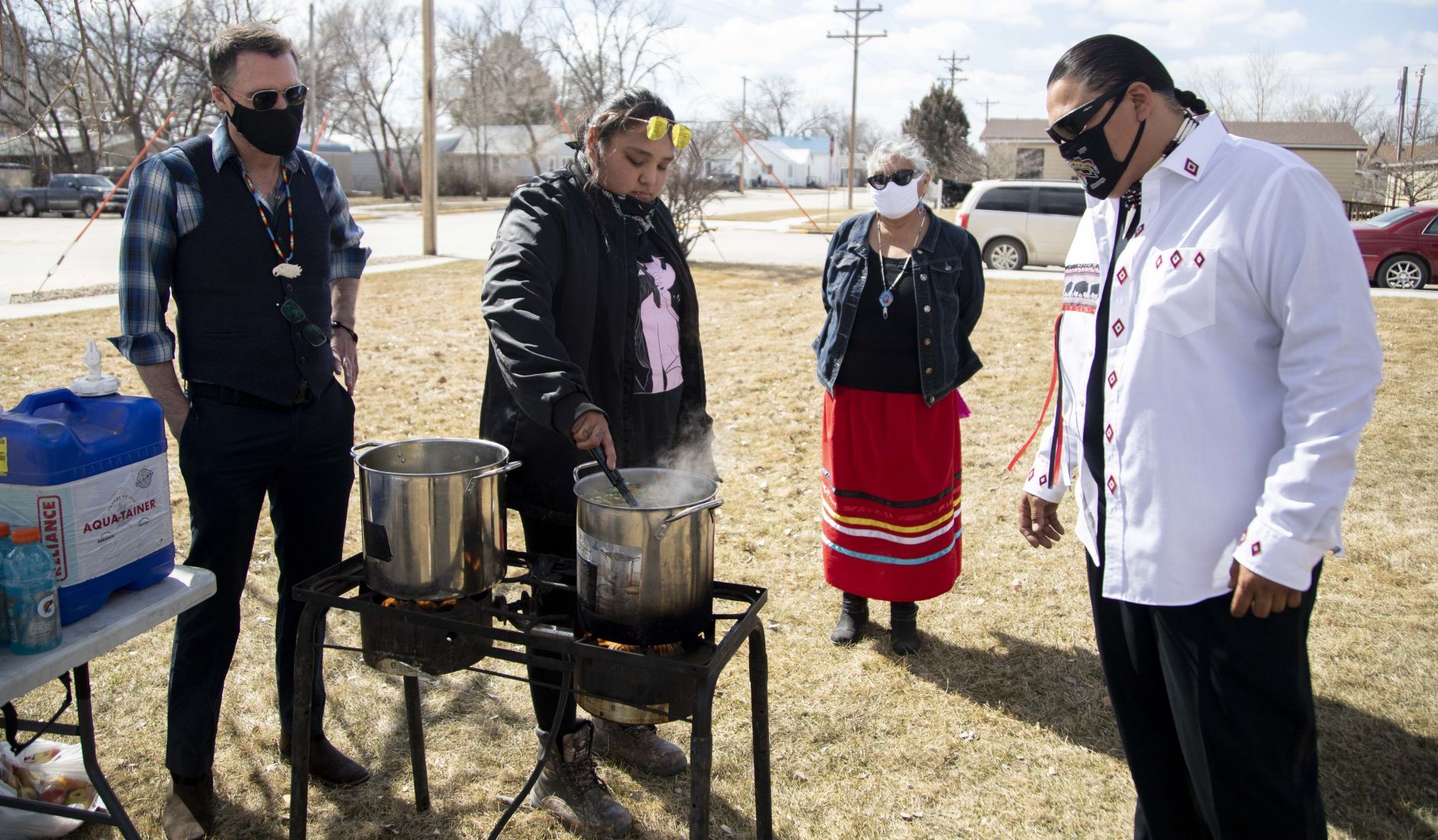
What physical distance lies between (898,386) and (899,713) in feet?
3.91

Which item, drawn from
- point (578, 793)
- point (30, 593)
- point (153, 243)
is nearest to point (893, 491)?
point (578, 793)

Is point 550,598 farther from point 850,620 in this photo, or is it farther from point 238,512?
point 850,620

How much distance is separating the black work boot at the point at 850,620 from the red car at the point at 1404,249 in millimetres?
12574

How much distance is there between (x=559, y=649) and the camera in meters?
2.00

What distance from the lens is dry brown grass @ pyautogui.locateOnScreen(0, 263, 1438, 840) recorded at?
2797mm

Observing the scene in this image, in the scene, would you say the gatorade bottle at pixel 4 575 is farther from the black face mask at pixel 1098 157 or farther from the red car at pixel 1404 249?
the red car at pixel 1404 249

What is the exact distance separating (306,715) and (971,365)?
257 cm

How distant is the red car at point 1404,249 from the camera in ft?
42.7

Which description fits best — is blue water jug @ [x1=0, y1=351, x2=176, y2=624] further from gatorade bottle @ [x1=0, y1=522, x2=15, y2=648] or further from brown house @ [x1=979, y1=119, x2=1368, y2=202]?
brown house @ [x1=979, y1=119, x2=1368, y2=202]

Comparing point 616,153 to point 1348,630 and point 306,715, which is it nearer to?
point 306,715

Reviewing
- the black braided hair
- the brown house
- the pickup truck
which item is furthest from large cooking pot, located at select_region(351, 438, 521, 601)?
the brown house

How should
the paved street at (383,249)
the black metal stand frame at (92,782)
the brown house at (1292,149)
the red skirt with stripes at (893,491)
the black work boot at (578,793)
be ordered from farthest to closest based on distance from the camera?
1. the brown house at (1292,149)
2. the paved street at (383,249)
3. the red skirt with stripes at (893,491)
4. the black work boot at (578,793)
5. the black metal stand frame at (92,782)

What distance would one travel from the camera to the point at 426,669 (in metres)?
2.22


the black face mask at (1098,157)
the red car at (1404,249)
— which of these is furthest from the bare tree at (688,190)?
the black face mask at (1098,157)
